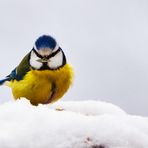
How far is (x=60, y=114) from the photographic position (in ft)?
7.85

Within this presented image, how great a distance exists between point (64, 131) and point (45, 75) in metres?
2.89

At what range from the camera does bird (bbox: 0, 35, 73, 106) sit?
199 inches

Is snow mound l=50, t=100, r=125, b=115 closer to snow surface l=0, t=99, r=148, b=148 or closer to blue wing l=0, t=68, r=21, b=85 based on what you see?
snow surface l=0, t=99, r=148, b=148

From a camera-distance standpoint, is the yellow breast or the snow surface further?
the yellow breast

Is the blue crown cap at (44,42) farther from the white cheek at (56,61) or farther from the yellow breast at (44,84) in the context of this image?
the yellow breast at (44,84)

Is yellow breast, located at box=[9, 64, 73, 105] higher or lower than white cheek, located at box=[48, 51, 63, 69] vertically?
lower

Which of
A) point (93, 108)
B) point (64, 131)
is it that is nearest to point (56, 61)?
point (93, 108)

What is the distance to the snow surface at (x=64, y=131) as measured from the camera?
2188 mm

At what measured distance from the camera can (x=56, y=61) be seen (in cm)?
517

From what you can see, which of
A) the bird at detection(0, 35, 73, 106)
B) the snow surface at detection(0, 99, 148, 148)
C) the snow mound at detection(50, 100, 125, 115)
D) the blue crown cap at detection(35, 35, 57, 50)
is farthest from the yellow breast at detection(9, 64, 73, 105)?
the snow surface at detection(0, 99, 148, 148)

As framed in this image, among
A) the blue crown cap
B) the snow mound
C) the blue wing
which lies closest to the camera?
the snow mound

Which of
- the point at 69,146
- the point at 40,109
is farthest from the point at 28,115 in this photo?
the point at 69,146

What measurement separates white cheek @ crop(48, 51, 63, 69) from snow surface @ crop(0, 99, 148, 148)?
8.81 ft

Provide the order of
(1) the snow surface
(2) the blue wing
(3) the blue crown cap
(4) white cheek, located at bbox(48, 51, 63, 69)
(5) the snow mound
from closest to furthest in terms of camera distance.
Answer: (1) the snow surface < (5) the snow mound < (3) the blue crown cap < (4) white cheek, located at bbox(48, 51, 63, 69) < (2) the blue wing
